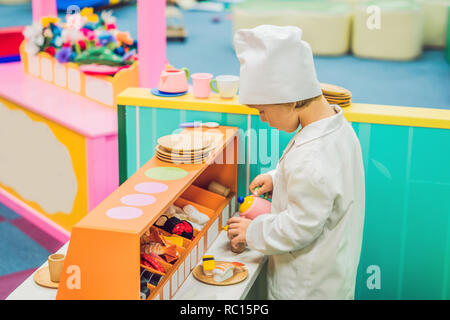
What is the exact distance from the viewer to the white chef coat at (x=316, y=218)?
176 cm

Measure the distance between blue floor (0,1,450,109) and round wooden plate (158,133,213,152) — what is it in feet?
12.3

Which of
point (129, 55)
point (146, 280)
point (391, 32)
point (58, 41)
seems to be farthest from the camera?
point (391, 32)

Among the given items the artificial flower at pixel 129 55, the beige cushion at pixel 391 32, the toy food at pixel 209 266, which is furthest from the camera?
the beige cushion at pixel 391 32

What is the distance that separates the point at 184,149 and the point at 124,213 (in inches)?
18.2

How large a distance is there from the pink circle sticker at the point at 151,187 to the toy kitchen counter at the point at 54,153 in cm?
118

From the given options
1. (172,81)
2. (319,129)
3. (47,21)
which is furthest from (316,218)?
(47,21)

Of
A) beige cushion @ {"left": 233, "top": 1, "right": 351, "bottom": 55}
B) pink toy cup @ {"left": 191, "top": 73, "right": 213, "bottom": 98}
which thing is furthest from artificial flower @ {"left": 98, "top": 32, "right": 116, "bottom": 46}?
beige cushion @ {"left": 233, "top": 1, "right": 351, "bottom": 55}

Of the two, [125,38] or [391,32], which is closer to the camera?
[125,38]

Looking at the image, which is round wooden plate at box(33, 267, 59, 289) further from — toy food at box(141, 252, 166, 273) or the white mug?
the white mug

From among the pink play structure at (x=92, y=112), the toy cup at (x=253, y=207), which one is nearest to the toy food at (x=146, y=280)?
the toy cup at (x=253, y=207)

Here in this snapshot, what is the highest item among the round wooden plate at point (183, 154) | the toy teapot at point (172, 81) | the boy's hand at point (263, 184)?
the toy teapot at point (172, 81)

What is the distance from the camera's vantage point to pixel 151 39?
3.44 metres

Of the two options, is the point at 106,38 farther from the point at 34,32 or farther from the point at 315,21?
the point at 315,21

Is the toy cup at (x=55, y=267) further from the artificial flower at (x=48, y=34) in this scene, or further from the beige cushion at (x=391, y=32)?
the beige cushion at (x=391, y=32)
